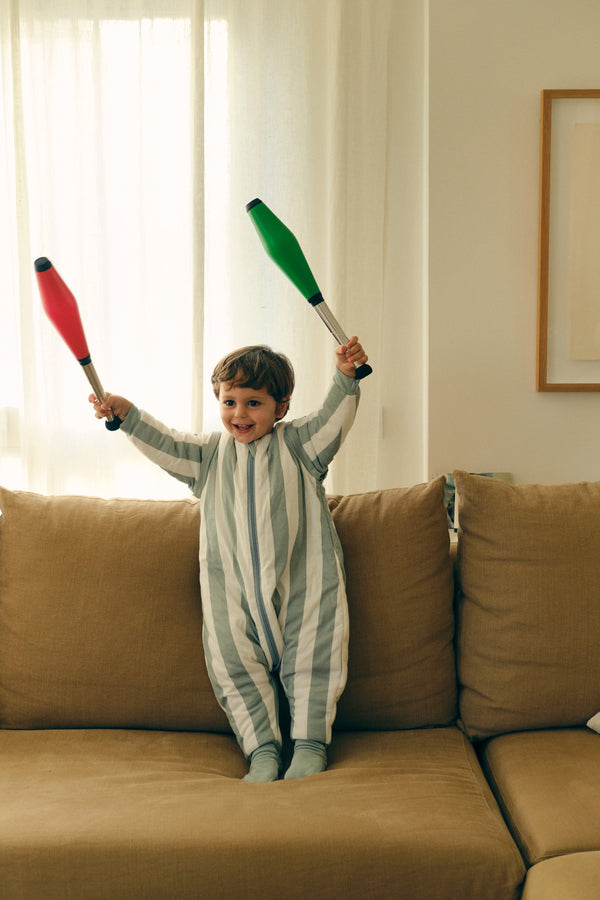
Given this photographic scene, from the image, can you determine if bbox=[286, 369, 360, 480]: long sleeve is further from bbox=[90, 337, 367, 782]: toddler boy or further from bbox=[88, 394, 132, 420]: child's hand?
bbox=[88, 394, 132, 420]: child's hand

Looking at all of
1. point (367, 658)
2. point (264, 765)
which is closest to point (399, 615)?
point (367, 658)

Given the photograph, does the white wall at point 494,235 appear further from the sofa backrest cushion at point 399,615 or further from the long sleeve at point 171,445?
the long sleeve at point 171,445

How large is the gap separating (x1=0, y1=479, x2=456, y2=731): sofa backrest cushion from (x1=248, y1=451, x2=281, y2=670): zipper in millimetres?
146

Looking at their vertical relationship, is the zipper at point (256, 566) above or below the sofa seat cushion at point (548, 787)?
above

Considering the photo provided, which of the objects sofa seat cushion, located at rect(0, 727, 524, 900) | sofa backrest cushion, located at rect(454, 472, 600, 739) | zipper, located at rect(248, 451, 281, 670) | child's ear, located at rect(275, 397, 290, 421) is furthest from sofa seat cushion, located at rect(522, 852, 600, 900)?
child's ear, located at rect(275, 397, 290, 421)

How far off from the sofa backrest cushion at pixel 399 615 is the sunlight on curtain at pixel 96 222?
0.87 m

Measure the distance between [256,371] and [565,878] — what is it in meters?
1.07

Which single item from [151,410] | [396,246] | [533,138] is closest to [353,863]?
[151,410]

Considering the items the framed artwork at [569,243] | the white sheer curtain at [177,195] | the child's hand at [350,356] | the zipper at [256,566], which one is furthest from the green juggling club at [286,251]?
the framed artwork at [569,243]

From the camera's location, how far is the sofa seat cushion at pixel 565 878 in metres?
1.17

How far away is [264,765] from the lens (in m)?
1.53

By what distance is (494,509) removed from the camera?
1.74 m

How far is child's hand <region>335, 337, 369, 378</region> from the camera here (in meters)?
1.63

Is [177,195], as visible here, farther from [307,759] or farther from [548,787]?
[548,787]
